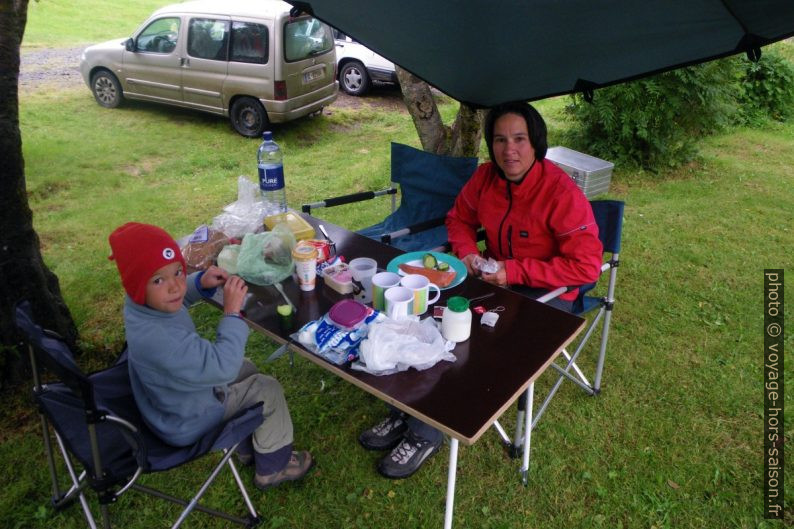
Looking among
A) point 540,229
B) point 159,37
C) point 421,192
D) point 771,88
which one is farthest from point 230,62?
point 771,88

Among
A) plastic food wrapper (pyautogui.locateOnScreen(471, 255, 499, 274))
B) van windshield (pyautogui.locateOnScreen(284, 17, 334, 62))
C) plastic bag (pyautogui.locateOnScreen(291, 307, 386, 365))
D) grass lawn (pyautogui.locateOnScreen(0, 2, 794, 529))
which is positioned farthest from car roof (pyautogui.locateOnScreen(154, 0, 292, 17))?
plastic bag (pyautogui.locateOnScreen(291, 307, 386, 365))

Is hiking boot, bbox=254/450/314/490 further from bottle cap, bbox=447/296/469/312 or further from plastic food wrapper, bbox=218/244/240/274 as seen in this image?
bottle cap, bbox=447/296/469/312

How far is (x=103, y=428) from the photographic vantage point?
1.98 meters

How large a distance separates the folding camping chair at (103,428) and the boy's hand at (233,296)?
1.16 feet

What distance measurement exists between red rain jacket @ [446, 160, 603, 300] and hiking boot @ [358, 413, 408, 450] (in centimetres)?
90

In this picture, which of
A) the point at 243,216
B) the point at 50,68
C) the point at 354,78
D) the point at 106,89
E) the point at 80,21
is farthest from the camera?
the point at 80,21

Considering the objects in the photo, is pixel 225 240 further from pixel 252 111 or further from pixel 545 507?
pixel 252 111

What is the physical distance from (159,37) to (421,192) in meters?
6.02

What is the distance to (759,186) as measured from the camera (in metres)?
5.99

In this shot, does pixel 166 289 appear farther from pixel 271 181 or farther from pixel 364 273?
pixel 271 181

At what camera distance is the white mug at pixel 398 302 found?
6.22ft

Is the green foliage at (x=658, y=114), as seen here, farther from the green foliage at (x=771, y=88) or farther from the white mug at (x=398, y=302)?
the white mug at (x=398, y=302)

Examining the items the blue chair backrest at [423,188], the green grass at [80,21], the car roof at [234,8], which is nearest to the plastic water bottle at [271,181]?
the blue chair backrest at [423,188]

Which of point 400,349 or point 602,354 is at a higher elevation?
point 400,349
